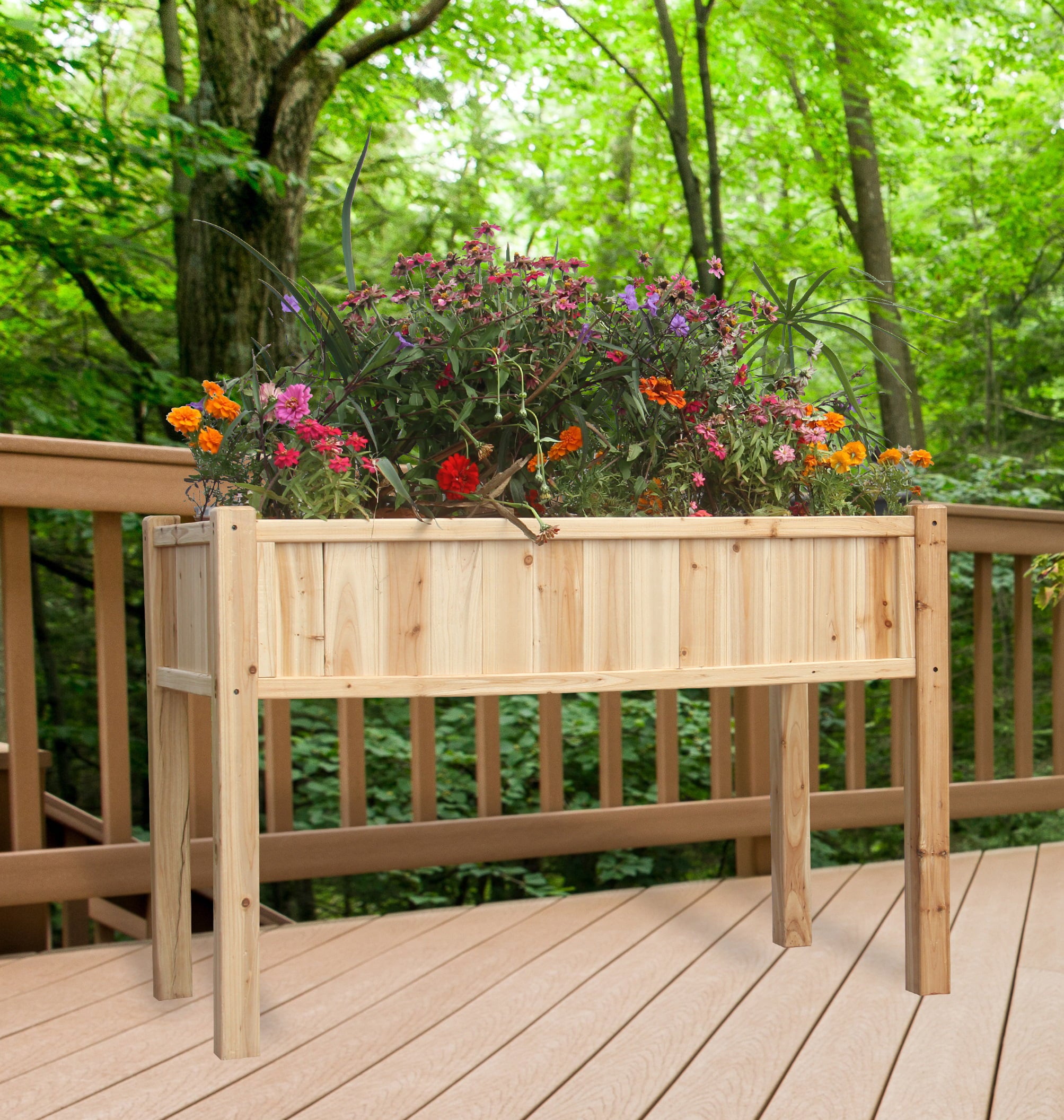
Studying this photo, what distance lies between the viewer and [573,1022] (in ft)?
5.59

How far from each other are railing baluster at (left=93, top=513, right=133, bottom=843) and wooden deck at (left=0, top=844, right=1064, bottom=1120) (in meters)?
0.29

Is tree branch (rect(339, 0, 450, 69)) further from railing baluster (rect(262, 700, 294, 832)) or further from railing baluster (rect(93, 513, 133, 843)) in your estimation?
railing baluster (rect(262, 700, 294, 832))

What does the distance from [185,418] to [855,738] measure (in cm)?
192

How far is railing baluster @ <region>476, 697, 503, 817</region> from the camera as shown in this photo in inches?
94.1

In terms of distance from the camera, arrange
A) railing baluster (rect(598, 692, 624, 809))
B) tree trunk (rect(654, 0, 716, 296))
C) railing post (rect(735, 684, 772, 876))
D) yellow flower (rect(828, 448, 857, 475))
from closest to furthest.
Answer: yellow flower (rect(828, 448, 857, 475)), railing baluster (rect(598, 692, 624, 809)), railing post (rect(735, 684, 772, 876)), tree trunk (rect(654, 0, 716, 296))

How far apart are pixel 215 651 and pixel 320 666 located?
0.15m

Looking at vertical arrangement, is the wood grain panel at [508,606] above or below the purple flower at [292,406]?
below

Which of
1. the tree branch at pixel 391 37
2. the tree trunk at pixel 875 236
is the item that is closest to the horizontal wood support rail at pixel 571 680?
the tree branch at pixel 391 37

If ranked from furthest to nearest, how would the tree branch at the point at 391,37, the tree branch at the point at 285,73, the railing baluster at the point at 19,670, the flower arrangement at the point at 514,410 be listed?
the tree branch at the point at 391,37 → the tree branch at the point at 285,73 → the railing baluster at the point at 19,670 → the flower arrangement at the point at 514,410

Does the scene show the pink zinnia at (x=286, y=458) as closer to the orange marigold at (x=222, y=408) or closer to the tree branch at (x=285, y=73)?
the orange marigold at (x=222, y=408)

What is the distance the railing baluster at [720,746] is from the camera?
2.60 metres

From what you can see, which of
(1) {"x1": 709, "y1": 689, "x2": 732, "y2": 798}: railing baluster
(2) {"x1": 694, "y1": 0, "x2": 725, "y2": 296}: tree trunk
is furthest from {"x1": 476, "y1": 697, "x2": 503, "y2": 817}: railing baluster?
(2) {"x1": 694, "y1": 0, "x2": 725, "y2": 296}: tree trunk

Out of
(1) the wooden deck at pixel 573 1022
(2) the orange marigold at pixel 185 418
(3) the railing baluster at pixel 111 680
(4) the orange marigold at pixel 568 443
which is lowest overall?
(1) the wooden deck at pixel 573 1022

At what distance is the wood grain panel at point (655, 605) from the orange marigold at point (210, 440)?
65cm
